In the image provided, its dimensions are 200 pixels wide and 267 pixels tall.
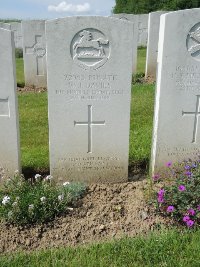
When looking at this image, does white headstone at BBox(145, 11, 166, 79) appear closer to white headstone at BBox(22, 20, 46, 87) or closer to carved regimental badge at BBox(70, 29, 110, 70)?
white headstone at BBox(22, 20, 46, 87)

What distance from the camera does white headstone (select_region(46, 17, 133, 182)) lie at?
381cm

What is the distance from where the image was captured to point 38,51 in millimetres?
9891

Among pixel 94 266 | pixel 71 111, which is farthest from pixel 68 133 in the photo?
pixel 94 266

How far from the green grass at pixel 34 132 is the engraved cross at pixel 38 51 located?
4.16 feet

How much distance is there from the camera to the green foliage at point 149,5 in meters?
26.9

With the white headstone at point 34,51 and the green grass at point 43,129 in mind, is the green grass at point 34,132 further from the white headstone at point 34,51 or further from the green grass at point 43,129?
the white headstone at point 34,51

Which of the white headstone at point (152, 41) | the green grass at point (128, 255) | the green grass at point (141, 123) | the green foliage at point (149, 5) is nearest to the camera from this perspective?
the green grass at point (128, 255)

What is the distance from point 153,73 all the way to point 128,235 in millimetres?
8106

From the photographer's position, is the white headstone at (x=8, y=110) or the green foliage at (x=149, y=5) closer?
the white headstone at (x=8, y=110)

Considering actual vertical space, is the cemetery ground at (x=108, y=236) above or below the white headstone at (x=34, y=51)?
below

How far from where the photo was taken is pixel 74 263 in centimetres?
305

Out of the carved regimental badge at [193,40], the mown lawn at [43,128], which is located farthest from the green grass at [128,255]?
the carved regimental badge at [193,40]

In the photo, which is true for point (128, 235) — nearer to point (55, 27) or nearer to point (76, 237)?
point (76, 237)

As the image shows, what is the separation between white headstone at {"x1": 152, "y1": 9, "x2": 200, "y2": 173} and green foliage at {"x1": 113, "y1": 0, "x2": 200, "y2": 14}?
80.5 ft
